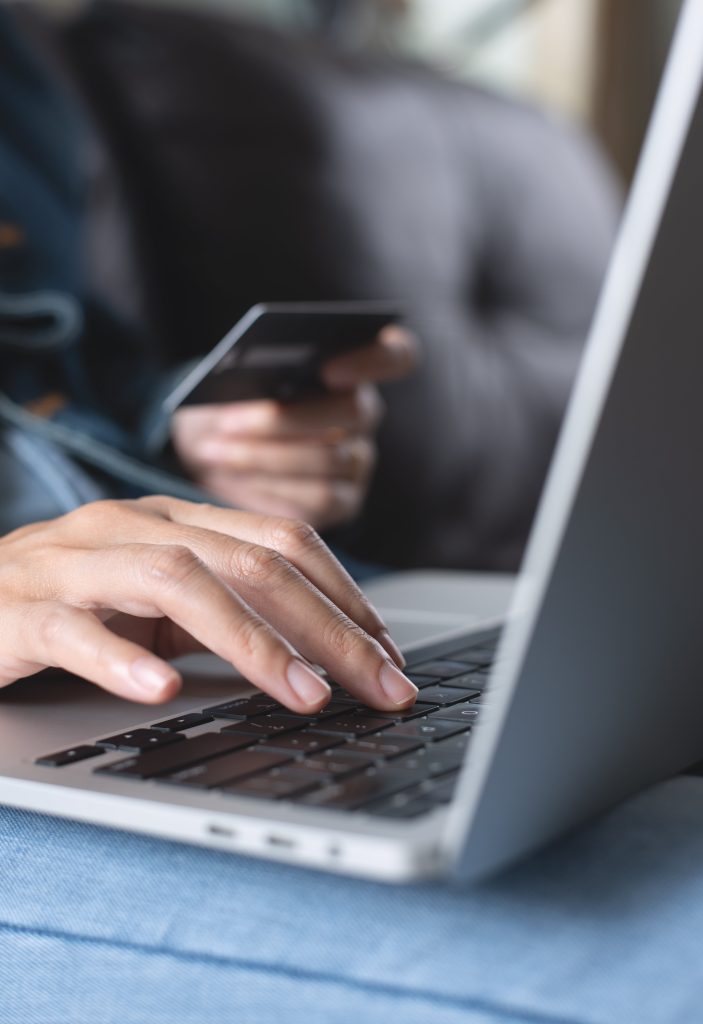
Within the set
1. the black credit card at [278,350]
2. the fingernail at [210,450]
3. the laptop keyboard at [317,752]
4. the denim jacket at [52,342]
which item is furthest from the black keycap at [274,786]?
the fingernail at [210,450]

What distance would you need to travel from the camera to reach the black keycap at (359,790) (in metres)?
0.33

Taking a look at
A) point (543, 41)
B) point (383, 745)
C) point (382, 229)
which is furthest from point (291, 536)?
point (543, 41)

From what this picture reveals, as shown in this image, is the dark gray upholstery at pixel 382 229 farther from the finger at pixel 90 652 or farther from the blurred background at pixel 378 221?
the finger at pixel 90 652

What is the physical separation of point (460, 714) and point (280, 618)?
0.07 meters

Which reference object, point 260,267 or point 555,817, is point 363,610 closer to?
point 555,817

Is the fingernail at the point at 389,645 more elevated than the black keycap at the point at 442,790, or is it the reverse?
the black keycap at the point at 442,790

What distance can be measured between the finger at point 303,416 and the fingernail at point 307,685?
405mm

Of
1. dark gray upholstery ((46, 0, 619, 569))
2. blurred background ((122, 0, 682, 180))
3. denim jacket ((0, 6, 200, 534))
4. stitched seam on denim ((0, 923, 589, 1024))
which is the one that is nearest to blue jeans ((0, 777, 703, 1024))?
stitched seam on denim ((0, 923, 589, 1024))

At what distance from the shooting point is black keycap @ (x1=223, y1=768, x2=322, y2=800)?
0.34 metres

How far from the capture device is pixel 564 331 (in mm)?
1349

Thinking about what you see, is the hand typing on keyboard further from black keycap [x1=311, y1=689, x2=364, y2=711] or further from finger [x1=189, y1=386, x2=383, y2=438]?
finger [x1=189, y1=386, x2=383, y2=438]

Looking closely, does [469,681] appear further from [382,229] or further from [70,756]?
[382,229]

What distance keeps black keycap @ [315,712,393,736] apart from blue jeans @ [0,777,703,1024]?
0.05 m

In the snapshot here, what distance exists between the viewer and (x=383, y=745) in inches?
15.4
